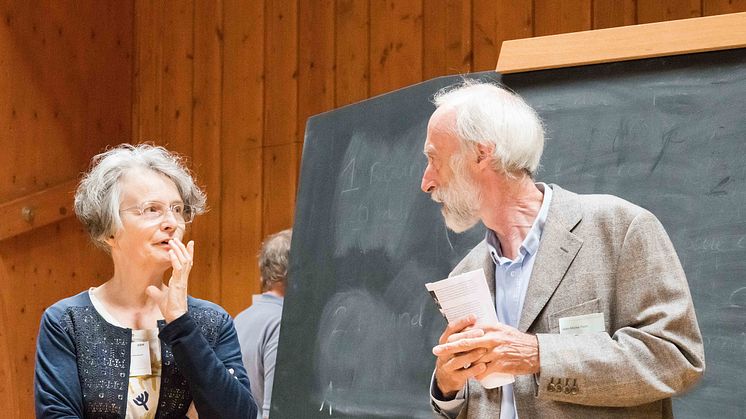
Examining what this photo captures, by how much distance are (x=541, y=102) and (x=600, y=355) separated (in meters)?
1.27

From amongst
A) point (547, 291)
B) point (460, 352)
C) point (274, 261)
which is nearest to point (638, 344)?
point (547, 291)

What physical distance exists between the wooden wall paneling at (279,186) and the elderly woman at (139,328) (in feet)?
10.1

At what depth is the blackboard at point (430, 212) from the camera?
2584 millimetres

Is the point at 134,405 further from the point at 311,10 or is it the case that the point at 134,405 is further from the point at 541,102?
the point at 311,10

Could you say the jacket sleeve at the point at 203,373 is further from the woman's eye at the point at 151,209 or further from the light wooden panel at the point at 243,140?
the light wooden panel at the point at 243,140

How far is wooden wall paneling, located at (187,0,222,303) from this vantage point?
6320 millimetres

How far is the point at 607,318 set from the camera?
1994 millimetres

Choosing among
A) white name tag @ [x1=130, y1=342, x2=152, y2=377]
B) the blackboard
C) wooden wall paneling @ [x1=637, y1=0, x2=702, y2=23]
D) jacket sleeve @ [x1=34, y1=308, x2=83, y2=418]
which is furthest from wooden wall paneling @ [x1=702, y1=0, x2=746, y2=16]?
jacket sleeve @ [x1=34, y1=308, x2=83, y2=418]

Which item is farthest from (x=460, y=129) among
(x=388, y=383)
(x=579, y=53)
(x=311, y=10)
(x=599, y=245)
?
(x=311, y=10)

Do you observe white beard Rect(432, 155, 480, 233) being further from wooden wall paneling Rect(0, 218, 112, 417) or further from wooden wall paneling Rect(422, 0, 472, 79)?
wooden wall paneling Rect(0, 218, 112, 417)

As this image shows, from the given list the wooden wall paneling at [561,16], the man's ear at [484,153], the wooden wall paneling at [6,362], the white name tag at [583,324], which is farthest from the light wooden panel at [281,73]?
the white name tag at [583,324]

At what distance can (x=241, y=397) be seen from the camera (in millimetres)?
2580

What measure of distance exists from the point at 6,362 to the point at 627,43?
4.64 metres

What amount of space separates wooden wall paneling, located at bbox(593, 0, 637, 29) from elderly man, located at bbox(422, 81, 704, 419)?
2.81m
